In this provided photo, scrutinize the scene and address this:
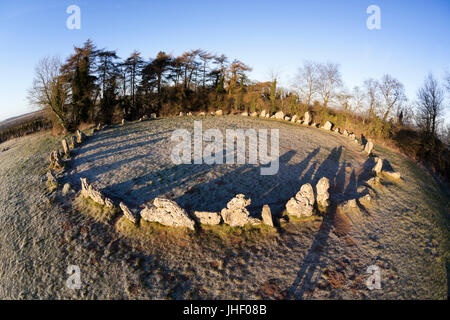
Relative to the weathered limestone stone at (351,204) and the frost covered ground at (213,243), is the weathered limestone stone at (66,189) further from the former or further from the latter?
the weathered limestone stone at (351,204)

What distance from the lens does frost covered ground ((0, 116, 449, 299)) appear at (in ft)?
17.8

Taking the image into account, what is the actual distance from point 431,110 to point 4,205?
1250 inches

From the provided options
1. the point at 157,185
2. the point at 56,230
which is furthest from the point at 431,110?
the point at 56,230

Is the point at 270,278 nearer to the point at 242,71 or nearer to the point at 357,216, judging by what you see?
the point at 357,216

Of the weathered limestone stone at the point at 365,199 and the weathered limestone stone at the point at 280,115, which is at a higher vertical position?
the weathered limestone stone at the point at 280,115

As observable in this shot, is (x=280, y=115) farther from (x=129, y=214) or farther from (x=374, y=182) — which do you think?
(x=129, y=214)

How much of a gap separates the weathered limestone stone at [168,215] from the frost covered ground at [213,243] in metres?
0.29

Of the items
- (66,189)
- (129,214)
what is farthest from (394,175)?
(66,189)

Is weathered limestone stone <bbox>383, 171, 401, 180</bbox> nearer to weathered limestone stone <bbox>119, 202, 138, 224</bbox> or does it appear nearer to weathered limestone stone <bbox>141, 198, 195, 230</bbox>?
weathered limestone stone <bbox>141, 198, 195, 230</bbox>

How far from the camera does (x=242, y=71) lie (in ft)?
101

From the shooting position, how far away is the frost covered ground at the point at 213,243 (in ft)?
17.8

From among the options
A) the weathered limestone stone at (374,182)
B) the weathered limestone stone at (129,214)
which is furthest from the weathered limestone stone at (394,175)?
the weathered limestone stone at (129,214)

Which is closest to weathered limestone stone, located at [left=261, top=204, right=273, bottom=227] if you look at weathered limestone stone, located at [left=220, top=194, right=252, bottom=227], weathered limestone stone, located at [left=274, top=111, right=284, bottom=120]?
weathered limestone stone, located at [left=220, top=194, right=252, bottom=227]
